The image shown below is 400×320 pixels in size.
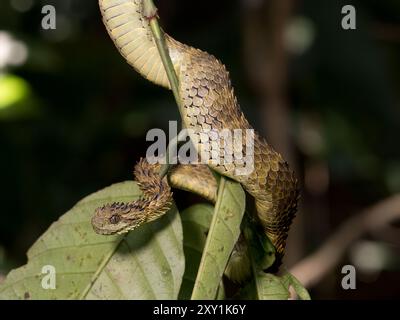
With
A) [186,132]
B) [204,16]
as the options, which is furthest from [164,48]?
[204,16]

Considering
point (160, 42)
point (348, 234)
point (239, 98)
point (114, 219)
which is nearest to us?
point (160, 42)

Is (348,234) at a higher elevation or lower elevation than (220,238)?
lower

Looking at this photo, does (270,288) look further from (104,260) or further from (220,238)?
(104,260)

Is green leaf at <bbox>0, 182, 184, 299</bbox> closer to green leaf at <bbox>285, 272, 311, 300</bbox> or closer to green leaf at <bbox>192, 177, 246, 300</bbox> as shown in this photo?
green leaf at <bbox>192, 177, 246, 300</bbox>

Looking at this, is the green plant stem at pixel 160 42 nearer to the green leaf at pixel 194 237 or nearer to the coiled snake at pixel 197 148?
the coiled snake at pixel 197 148

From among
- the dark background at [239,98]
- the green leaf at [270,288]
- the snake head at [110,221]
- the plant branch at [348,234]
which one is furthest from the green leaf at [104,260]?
the plant branch at [348,234]

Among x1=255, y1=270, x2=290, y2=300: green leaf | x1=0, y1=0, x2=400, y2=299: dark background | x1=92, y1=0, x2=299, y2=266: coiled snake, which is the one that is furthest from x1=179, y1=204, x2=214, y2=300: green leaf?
x1=0, y1=0, x2=400, y2=299: dark background

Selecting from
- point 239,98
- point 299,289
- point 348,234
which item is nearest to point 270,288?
point 299,289
